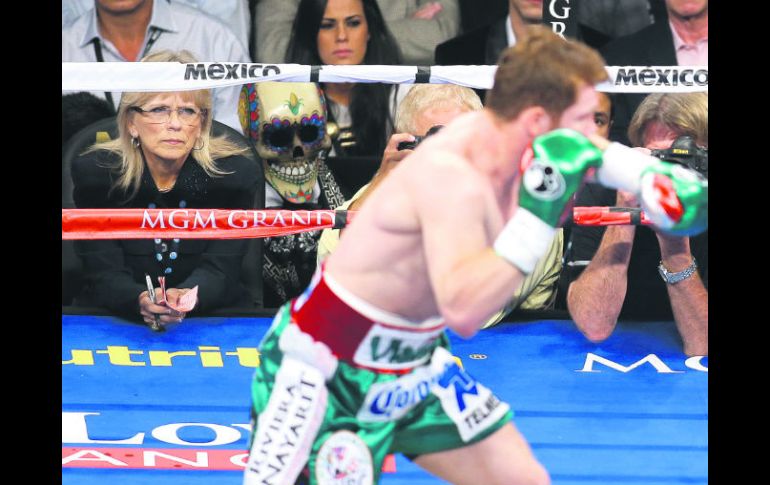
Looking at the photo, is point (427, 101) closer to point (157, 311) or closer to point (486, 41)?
point (486, 41)

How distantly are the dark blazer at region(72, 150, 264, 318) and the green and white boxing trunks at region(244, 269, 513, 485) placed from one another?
185 centimetres

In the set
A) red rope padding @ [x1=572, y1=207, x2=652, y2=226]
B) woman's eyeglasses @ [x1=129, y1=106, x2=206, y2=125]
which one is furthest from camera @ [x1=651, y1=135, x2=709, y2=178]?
woman's eyeglasses @ [x1=129, y1=106, x2=206, y2=125]

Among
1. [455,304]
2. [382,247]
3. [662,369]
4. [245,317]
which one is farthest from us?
[245,317]

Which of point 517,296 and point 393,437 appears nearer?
point 393,437

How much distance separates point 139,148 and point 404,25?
3.75ft

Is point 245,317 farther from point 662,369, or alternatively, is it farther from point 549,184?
point 549,184

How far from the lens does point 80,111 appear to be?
459cm

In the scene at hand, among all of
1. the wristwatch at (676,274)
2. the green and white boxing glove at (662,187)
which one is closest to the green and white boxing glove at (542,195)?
the green and white boxing glove at (662,187)

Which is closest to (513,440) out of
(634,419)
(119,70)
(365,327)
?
(365,327)

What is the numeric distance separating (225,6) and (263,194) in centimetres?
78

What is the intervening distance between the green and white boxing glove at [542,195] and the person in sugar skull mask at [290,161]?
2.23 metres

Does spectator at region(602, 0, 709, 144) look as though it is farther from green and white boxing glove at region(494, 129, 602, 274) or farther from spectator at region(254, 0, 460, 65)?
green and white boxing glove at region(494, 129, 602, 274)

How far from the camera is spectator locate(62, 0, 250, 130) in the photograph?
15.0ft

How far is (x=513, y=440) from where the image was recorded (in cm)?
261
